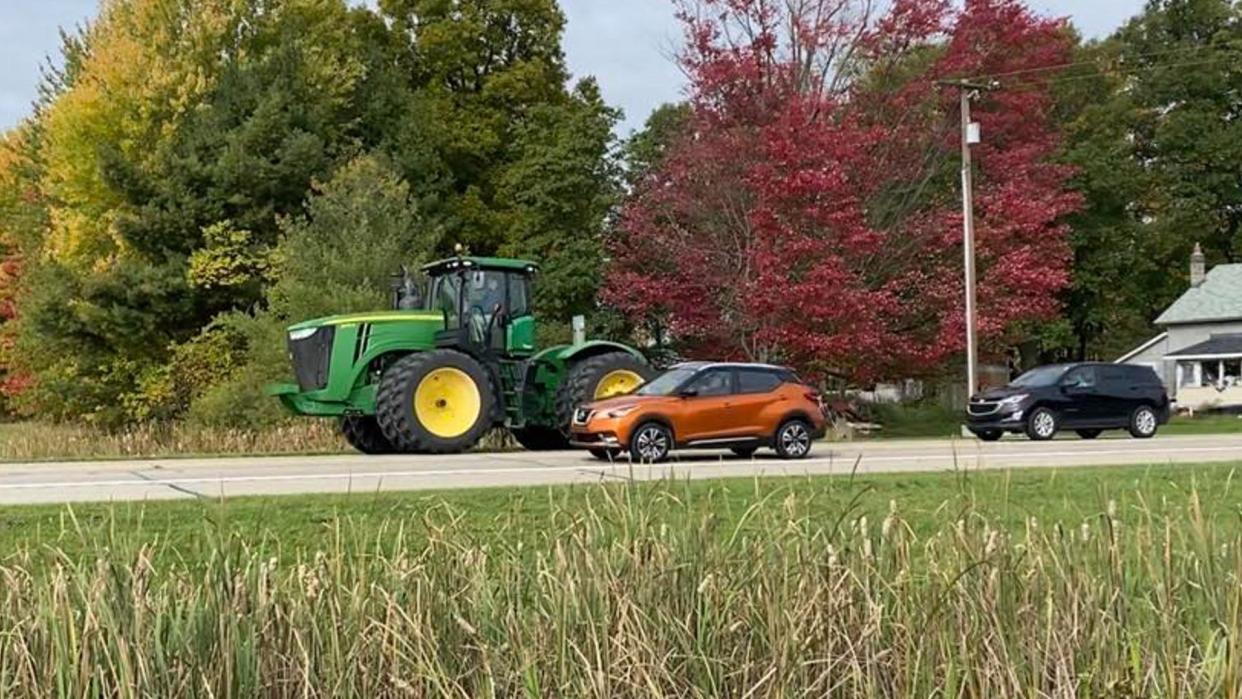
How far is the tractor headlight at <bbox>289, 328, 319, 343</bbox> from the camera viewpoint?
1842cm

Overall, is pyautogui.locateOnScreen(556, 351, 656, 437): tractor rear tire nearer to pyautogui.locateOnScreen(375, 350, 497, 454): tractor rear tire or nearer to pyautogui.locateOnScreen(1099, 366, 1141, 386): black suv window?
pyautogui.locateOnScreen(375, 350, 497, 454): tractor rear tire

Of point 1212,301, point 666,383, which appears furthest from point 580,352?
point 1212,301

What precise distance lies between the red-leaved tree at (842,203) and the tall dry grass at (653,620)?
2032cm

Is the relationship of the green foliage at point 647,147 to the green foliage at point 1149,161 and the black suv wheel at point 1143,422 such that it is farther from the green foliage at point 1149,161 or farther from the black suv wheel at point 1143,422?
the green foliage at point 1149,161

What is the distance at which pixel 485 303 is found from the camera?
18.8 m

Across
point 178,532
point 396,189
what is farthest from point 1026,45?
point 178,532

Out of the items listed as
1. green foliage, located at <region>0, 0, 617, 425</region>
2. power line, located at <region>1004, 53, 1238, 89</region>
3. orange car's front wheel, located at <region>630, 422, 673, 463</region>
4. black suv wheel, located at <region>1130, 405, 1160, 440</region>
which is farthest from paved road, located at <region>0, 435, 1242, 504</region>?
power line, located at <region>1004, 53, 1238, 89</region>

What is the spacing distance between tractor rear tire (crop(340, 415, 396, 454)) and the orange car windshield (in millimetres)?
4278

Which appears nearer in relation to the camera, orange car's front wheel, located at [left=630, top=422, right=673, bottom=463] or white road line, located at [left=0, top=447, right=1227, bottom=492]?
white road line, located at [left=0, top=447, right=1227, bottom=492]

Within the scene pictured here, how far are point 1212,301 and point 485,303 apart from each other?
125 ft

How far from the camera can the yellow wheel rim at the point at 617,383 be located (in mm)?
18469

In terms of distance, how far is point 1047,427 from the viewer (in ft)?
77.9

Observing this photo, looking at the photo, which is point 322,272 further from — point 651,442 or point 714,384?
point 651,442

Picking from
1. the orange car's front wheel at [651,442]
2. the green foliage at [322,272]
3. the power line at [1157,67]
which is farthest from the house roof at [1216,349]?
the orange car's front wheel at [651,442]
